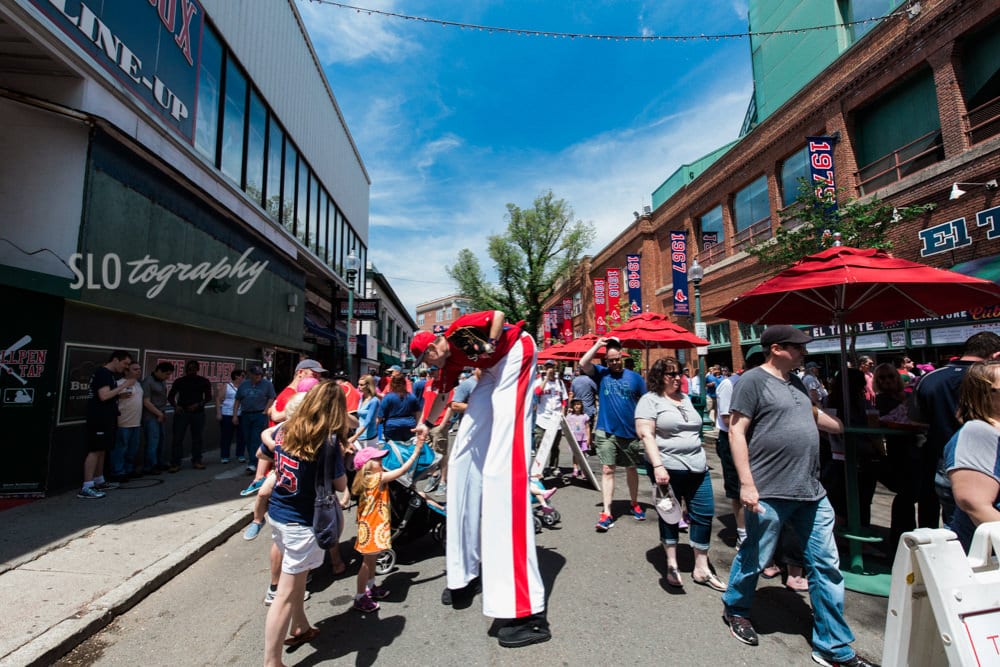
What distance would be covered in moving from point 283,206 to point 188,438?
8089 mm

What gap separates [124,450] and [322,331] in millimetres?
13648

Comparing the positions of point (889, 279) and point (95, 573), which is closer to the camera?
point (889, 279)

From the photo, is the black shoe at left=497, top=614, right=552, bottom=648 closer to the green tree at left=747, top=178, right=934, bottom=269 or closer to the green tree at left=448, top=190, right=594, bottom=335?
the green tree at left=747, top=178, right=934, bottom=269

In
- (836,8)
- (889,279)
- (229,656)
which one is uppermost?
(836,8)

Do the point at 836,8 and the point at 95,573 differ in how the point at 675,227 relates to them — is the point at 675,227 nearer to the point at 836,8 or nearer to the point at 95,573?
the point at 836,8

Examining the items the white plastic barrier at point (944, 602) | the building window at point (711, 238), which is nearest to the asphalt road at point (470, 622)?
the white plastic barrier at point (944, 602)

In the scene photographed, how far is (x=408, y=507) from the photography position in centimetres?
442

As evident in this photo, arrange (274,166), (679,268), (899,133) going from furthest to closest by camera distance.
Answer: (679,268) → (274,166) → (899,133)

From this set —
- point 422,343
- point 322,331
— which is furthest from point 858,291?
point 322,331

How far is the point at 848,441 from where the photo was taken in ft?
12.9

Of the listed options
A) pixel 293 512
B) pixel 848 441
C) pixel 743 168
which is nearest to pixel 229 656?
pixel 293 512

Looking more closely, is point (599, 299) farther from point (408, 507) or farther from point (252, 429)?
point (408, 507)

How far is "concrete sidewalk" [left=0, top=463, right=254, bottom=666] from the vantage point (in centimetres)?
317

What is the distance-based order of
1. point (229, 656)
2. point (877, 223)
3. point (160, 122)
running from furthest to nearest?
point (877, 223)
point (160, 122)
point (229, 656)
